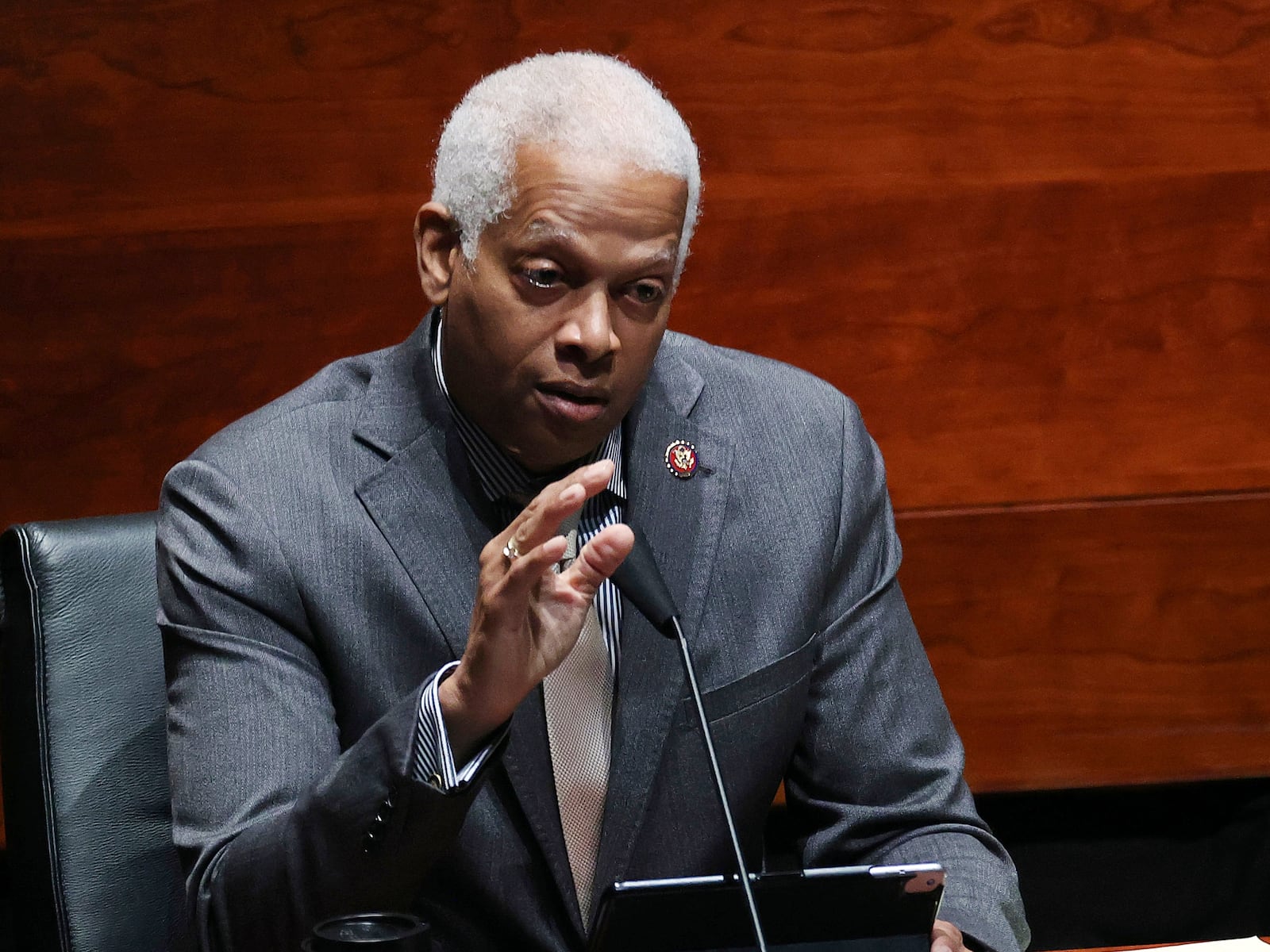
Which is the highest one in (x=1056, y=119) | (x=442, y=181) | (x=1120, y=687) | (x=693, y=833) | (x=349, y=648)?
(x=442, y=181)

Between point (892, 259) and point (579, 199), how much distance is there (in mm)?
1078

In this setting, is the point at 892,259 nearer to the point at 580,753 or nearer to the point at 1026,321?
the point at 1026,321

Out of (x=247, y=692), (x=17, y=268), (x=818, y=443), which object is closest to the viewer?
(x=247, y=692)

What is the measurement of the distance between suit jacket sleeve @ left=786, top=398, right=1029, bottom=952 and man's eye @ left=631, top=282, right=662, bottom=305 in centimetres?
35

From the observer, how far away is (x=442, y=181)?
144 centimetres

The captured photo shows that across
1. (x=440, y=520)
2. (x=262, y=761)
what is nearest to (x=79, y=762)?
(x=262, y=761)

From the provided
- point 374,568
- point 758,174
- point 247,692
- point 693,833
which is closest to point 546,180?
point 374,568

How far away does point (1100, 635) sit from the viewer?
7.91 ft

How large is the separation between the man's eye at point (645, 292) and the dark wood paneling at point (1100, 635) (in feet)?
3.50

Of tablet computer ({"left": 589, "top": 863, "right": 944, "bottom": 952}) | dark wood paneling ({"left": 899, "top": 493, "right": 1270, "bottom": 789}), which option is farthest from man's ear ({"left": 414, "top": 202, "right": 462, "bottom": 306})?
dark wood paneling ({"left": 899, "top": 493, "right": 1270, "bottom": 789})

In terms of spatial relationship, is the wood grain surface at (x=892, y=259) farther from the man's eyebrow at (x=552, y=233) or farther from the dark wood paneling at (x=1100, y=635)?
the man's eyebrow at (x=552, y=233)

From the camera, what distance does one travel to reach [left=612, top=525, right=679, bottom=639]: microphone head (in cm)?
109

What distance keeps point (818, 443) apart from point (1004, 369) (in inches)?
32.2

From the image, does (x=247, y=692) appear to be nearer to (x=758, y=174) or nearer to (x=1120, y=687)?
(x=758, y=174)
